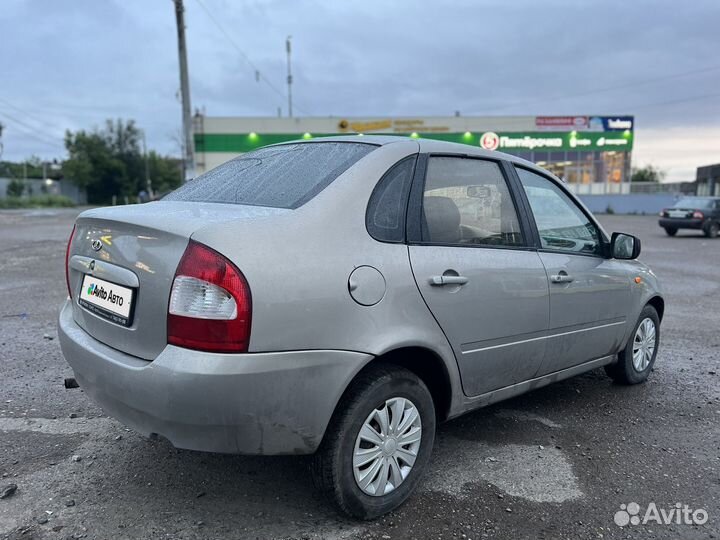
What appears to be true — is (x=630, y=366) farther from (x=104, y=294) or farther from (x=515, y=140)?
(x=515, y=140)

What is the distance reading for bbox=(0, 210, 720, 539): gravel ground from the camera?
2.57 meters

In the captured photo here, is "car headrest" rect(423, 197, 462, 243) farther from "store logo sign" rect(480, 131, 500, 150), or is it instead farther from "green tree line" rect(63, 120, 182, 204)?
"green tree line" rect(63, 120, 182, 204)

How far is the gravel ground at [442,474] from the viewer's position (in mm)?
2566

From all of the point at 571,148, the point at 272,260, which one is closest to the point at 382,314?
the point at 272,260

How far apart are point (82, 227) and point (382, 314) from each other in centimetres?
160

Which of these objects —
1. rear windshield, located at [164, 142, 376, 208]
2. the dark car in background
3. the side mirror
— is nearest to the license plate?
rear windshield, located at [164, 142, 376, 208]

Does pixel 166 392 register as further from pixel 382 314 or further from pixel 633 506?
pixel 633 506

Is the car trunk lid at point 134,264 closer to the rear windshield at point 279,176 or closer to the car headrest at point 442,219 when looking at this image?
the rear windshield at point 279,176

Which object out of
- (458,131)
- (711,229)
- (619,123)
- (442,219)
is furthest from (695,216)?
(619,123)

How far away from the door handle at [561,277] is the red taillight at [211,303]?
6.43ft

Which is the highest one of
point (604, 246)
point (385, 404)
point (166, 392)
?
point (604, 246)

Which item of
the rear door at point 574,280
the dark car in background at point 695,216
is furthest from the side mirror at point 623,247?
the dark car in background at point 695,216

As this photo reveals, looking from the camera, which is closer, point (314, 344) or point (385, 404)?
point (314, 344)

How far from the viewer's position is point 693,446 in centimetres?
345
